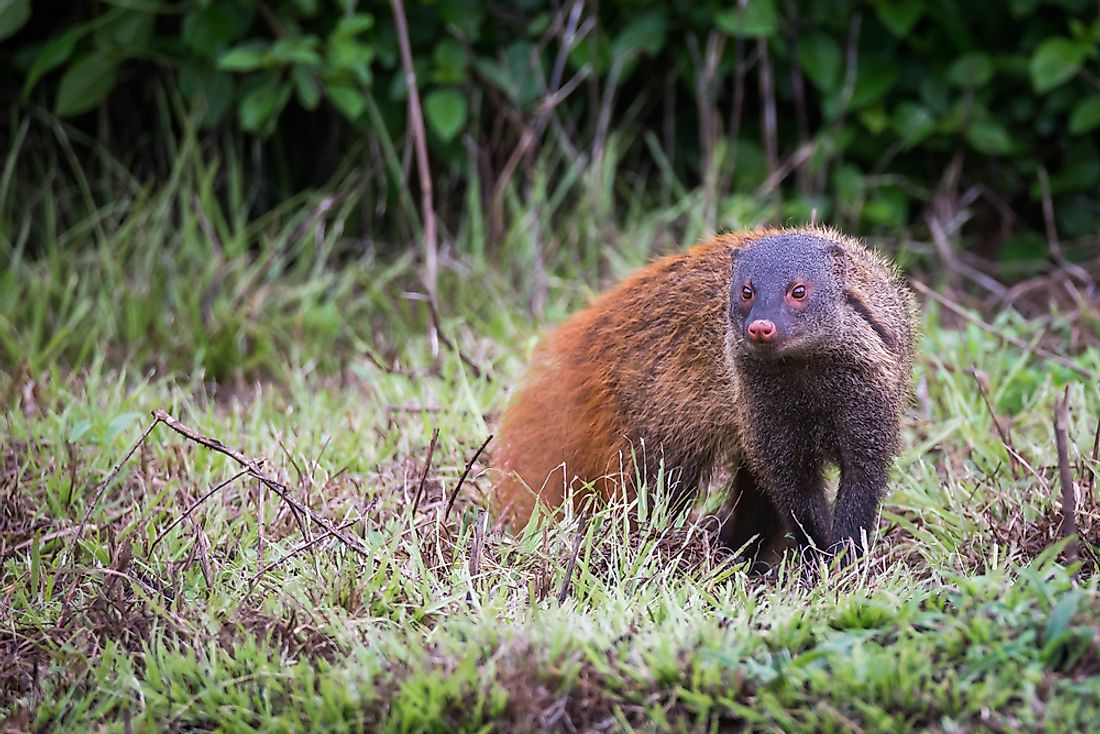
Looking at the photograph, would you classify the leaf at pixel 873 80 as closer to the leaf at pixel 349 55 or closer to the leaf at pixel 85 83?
the leaf at pixel 349 55

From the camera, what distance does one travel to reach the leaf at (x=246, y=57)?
4.67 m

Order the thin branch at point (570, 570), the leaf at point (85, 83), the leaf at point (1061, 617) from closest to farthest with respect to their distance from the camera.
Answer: the leaf at point (1061, 617) → the thin branch at point (570, 570) → the leaf at point (85, 83)

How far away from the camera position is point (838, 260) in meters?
2.81

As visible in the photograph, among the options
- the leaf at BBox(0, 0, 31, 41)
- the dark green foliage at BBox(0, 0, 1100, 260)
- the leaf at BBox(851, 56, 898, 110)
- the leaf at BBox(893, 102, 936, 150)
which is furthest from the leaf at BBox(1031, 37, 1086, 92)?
the leaf at BBox(0, 0, 31, 41)

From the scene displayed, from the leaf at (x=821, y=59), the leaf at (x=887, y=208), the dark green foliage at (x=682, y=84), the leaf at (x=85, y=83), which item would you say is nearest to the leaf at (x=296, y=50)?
the dark green foliage at (x=682, y=84)

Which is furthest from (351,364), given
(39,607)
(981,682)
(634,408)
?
(981,682)

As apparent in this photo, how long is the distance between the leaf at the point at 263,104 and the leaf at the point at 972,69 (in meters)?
2.57

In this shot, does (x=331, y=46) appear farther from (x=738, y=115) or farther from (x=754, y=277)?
(x=754, y=277)

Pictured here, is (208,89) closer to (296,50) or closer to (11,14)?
(296,50)

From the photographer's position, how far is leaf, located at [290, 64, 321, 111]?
473 centimetres

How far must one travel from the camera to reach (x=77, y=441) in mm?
3359

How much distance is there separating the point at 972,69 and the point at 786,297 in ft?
9.13

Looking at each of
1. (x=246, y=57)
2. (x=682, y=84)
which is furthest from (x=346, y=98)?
(x=682, y=84)

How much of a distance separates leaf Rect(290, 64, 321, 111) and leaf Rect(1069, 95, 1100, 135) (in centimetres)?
286
